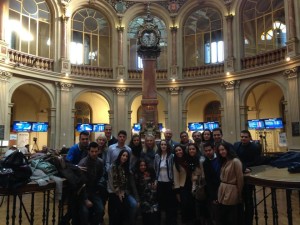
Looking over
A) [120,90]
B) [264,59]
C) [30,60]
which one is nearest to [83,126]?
[120,90]

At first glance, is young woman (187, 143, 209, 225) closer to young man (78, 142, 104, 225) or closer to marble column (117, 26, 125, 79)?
young man (78, 142, 104, 225)

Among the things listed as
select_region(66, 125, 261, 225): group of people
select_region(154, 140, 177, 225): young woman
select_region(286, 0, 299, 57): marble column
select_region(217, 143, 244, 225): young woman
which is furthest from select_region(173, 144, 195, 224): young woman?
select_region(286, 0, 299, 57): marble column

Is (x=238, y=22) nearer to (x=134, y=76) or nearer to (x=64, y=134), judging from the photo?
(x=134, y=76)

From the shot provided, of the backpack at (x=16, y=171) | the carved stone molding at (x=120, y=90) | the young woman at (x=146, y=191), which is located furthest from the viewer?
the carved stone molding at (x=120, y=90)

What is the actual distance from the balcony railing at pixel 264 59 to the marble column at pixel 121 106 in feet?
25.1

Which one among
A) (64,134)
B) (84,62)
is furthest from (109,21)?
(64,134)

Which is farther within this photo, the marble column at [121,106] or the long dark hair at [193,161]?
the marble column at [121,106]

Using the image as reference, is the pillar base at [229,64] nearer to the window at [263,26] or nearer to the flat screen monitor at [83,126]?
the window at [263,26]

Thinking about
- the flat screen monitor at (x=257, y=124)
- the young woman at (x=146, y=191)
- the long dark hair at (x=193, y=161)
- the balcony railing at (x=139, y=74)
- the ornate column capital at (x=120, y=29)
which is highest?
the ornate column capital at (x=120, y=29)

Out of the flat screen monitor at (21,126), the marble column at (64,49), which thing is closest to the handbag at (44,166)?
the flat screen monitor at (21,126)

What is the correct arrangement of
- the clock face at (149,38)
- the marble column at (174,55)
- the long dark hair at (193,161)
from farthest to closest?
the marble column at (174,55), the clock face at (149,38), the long dark hair at (193,161)

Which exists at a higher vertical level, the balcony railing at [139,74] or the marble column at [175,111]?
the balcony railing at [139,74]

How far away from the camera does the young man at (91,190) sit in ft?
14.9

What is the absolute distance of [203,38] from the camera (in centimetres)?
2059
